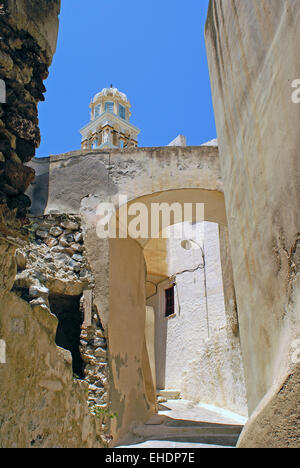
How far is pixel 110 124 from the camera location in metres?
22.4

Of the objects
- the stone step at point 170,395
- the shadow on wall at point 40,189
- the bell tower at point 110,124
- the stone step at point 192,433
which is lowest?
the stone step at point 170,395

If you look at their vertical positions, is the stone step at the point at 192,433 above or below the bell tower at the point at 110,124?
below

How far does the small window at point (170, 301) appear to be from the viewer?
490 inches

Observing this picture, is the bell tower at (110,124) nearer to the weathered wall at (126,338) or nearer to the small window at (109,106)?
Answer: the small window at (109,106)

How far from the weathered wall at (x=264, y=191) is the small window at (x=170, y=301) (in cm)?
893

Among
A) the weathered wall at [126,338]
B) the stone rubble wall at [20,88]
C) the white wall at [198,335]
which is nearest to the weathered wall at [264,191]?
the stone rubble wall at [20,88]

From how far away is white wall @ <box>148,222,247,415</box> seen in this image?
27.5 feet

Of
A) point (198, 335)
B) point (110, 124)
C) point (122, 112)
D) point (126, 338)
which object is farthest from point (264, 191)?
point (122, 112)

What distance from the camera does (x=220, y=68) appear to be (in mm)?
3875

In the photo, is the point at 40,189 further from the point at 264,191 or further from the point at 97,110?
the point at 97,110

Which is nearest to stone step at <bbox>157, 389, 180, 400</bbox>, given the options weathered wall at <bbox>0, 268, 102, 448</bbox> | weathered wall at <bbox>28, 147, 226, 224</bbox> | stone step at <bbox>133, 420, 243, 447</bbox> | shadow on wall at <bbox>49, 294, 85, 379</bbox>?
stone step at <bbox>133, 420, 243, 447</bbox>

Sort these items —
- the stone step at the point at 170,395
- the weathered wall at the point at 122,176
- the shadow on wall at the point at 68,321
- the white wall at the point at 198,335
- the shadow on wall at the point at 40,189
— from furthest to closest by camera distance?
the stone step at the point at 170,395 < the white wall at the point at 198,335 < the shadow on wall at the point at 40,189 < the weathered wall at the point at 122,176 < the shadow on wall at the point at 68,321

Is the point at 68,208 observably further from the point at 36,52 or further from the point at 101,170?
the point at 36,52

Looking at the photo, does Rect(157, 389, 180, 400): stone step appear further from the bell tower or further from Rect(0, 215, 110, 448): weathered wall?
the bell tower
